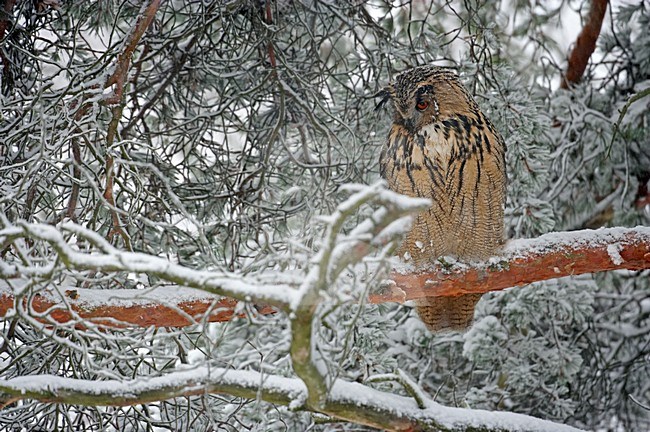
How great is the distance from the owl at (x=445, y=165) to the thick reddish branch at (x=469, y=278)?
1.39 ft

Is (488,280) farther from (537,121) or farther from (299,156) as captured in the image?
(299,156)

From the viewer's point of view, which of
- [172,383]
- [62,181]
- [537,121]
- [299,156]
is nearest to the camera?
[172,383]

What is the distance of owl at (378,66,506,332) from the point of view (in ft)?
10.9

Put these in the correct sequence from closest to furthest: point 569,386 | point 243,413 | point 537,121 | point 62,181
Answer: point 62,181 < point 243,413 < point 537,121 < point 569,386

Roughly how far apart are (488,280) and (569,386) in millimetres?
1960

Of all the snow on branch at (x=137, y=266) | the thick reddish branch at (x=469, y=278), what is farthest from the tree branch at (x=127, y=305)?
the snow on branch at (x=137, y=266)

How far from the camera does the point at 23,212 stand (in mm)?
2734

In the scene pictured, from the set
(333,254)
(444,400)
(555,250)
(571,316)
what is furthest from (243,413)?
(333,254)

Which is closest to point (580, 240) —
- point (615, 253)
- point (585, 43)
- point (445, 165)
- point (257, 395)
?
point (615, 253)

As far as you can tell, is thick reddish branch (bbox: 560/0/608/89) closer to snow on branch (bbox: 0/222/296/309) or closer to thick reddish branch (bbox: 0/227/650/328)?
thick reddish branch (bbox: 0/227/650/328)

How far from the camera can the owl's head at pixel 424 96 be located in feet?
11.0

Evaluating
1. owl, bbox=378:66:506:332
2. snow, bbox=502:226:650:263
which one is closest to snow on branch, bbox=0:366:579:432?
snow, bbox=502:226:650:263

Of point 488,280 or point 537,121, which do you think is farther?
point 537,121

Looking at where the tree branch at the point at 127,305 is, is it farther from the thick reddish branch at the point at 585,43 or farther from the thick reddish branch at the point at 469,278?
the thick reddish branch at the point at 585,43
